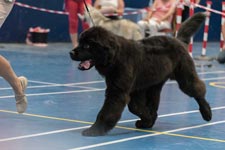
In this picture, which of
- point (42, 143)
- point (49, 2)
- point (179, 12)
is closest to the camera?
point (42, 143)

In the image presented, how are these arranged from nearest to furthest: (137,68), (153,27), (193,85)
Result: (137,68) → (193,85) → (153,27)

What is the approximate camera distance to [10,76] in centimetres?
606

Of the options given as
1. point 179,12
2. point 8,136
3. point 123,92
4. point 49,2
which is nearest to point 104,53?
point 123,92

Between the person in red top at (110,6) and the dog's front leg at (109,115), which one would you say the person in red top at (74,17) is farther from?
the dog's front leg at (109,115)

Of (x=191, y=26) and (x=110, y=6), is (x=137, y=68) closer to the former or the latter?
(x=191, y=26)

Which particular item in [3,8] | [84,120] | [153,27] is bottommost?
[153,27]

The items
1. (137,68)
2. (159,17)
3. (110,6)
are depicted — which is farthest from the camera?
(159,17)

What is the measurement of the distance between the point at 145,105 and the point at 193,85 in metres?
0.60

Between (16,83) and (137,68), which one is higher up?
(137,68)

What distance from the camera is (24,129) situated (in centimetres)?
574

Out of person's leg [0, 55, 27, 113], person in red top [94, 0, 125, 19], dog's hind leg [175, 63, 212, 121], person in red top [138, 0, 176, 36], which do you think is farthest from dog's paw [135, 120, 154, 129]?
person in red top [138, 0, 176, 36]

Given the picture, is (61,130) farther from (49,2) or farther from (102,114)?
(49,2)

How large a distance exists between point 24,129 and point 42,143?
2.07 feet

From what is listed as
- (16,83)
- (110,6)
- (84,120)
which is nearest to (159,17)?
(110,6)
